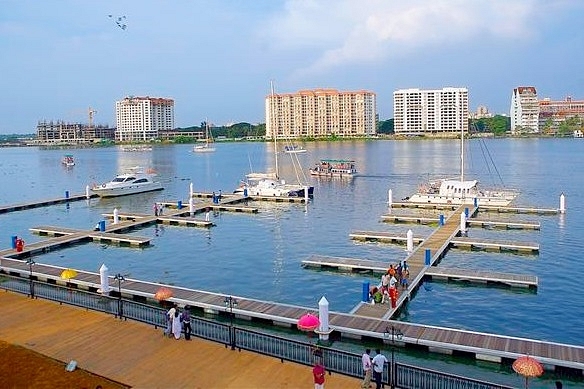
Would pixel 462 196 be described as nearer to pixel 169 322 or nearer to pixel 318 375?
pixel 169 322

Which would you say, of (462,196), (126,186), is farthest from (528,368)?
(126,186)

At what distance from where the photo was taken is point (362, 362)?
16.8 meters

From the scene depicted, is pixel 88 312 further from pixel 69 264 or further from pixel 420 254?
pixel 420 254

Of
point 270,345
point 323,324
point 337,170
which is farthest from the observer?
point 337,170

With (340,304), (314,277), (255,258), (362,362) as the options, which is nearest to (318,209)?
(255,258)

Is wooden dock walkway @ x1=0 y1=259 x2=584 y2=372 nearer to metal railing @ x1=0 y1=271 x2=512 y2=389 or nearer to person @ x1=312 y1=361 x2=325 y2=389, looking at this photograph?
metal railing @ x1=0 y1=271 x2=512 y2=389

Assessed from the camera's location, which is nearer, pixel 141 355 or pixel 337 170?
pixel 141 355

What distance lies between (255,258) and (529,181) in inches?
2773

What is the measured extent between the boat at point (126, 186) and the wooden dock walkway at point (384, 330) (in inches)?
1846

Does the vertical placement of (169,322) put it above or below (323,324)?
above

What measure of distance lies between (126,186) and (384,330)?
61704 mm

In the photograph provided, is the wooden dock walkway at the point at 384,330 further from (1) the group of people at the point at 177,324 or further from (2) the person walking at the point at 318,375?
(2) the person walking at the point at 318,375

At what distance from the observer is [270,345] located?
18.8 metres

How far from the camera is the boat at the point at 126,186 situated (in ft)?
250
